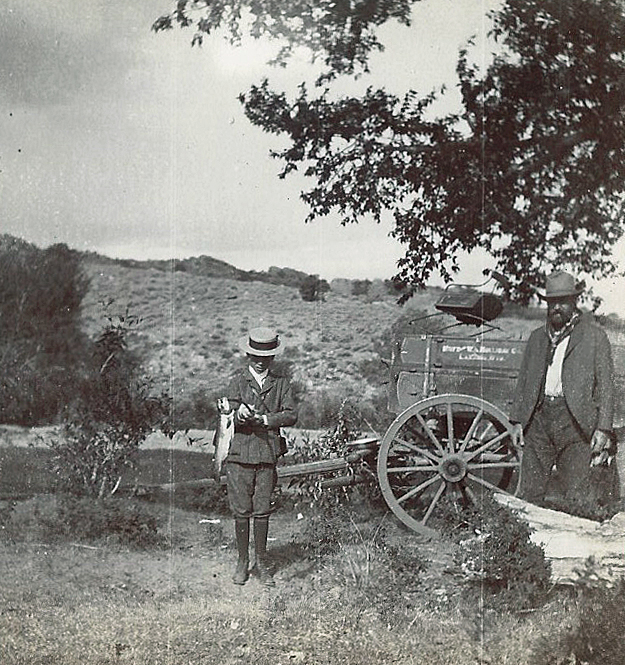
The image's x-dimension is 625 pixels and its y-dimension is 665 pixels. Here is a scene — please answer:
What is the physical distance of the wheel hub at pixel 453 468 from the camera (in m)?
5.15

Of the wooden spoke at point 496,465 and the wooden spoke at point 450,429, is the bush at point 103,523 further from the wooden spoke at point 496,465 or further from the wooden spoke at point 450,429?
the wooden spoke at point 496,465

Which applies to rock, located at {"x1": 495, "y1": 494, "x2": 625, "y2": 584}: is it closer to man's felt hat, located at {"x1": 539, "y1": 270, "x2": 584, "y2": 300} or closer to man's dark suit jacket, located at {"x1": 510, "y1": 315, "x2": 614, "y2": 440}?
man's dark suit jacket, located at {"x1": 510, "y1": 315, "x2": 614, "y2": 440}

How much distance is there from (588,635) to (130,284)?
332 cm

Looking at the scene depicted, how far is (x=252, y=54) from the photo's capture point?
5.11m

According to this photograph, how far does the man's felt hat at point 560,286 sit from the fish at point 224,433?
6.51 ft

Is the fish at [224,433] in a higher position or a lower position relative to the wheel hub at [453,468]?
higher

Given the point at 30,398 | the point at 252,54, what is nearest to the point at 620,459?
the point at 252,54

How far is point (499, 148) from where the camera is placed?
526 centimetres

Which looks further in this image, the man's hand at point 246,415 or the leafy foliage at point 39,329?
the leafy foliage at point 39,329

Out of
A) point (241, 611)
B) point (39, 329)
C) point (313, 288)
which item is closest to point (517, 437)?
point (313, 288)

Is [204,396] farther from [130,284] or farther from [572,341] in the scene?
[572,341]

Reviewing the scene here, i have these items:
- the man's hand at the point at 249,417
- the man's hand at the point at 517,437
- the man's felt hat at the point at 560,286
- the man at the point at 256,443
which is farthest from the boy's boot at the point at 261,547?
the man's felt hat at the point at 560,286

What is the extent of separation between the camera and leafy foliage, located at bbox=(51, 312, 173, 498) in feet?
17.3

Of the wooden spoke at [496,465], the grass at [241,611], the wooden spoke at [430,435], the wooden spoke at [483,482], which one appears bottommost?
the grass at [241,611]
